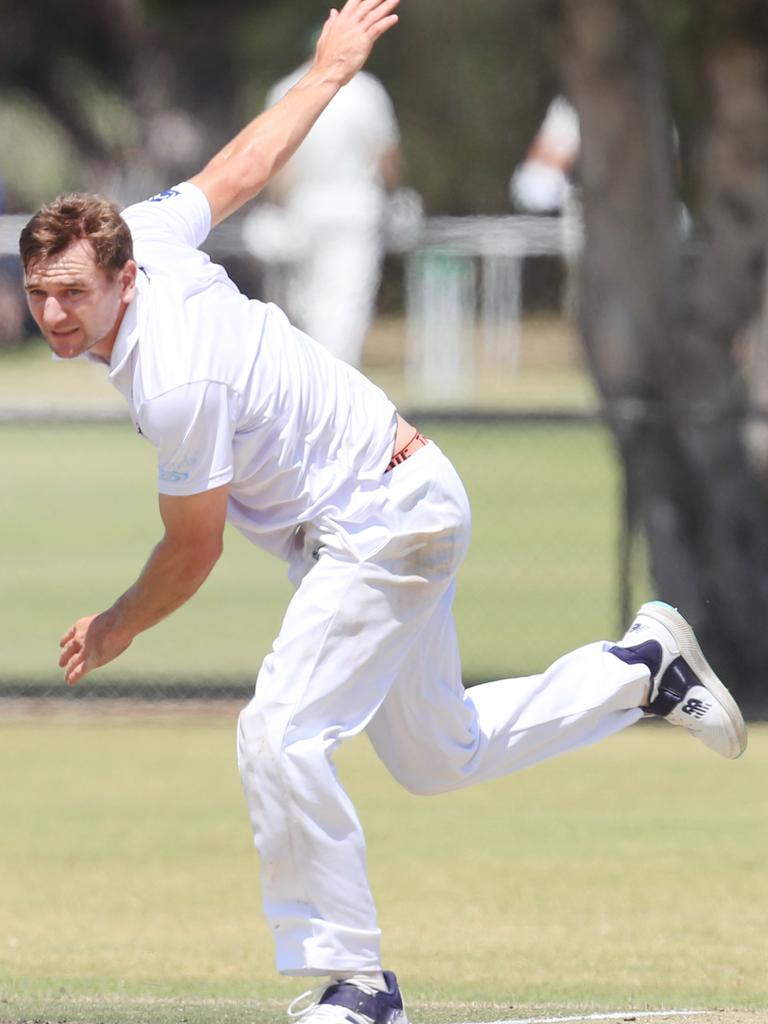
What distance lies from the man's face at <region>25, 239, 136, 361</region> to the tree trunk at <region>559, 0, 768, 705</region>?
5847 mm

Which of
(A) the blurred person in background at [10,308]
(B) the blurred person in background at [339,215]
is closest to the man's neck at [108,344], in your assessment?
(B) the blurred person in background at [339,215]

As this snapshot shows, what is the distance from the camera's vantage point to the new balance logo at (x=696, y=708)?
238 inches

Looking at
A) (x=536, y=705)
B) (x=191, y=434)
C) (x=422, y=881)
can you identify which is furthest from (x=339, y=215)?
(x=191, y=434)

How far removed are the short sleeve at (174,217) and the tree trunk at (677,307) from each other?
509cm

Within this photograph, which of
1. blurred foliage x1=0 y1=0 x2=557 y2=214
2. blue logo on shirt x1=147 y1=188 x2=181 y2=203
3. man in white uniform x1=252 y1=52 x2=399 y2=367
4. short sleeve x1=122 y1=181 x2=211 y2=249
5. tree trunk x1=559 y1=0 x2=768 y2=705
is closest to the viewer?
short sleeve x1=122 y1=181 x2=211 y2=249

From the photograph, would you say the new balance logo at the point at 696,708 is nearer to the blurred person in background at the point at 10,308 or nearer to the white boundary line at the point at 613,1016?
the white boundary line at the point at 613,1016

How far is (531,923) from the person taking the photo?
22.9 ft

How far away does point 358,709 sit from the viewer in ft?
17.0

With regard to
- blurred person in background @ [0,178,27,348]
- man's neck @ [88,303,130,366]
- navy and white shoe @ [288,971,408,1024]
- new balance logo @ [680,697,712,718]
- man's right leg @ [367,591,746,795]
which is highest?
man's neck @ [88,303,130,366]

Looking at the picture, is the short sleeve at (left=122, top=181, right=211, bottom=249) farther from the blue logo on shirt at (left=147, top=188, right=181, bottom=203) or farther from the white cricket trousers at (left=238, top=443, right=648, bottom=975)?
the white cricket trousers at (left=238, top=443, right=648, bottom=975)

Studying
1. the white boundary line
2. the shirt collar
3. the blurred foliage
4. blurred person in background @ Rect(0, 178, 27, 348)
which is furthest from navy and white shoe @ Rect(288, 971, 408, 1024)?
the blurred foliage

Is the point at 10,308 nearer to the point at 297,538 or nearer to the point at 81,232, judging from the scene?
the point at 297,538

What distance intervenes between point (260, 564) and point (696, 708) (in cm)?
834

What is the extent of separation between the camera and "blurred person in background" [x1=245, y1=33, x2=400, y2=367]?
1617 centimetres
